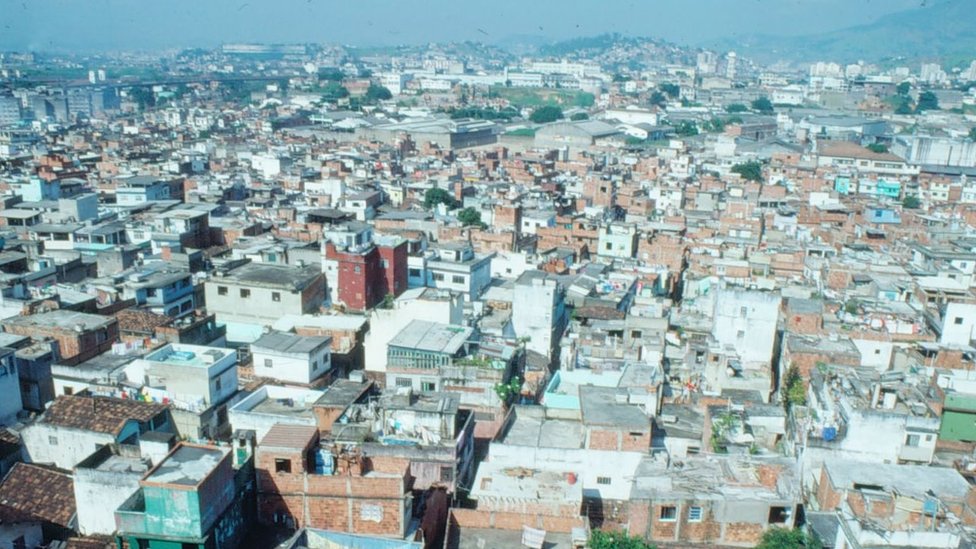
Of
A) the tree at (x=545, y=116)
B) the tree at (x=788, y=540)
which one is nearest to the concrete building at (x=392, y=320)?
the tree at (x=788, y=540)

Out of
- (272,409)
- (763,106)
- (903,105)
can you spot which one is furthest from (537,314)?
(903,105)

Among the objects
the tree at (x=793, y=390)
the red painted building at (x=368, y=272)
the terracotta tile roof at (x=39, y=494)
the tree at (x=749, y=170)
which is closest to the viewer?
the terracotta tile roof at (x=39, y=494)

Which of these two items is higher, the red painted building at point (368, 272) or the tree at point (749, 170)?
the tree at point (749, 170)

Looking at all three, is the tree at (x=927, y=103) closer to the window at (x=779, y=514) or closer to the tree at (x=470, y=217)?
the tree at (x=470, y=217)

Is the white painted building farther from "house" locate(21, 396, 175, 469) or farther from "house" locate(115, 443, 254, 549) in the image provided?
"house" locate(115, 443, 254, 549)

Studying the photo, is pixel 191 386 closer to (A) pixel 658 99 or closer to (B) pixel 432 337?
(B) pixel 432 337

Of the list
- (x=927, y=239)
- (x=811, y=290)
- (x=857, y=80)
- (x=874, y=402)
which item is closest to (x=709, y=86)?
(x=857, y=80)

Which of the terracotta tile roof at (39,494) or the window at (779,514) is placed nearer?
the window at (779,514)

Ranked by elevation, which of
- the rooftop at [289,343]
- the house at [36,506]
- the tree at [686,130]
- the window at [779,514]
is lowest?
the house at [36,506]
